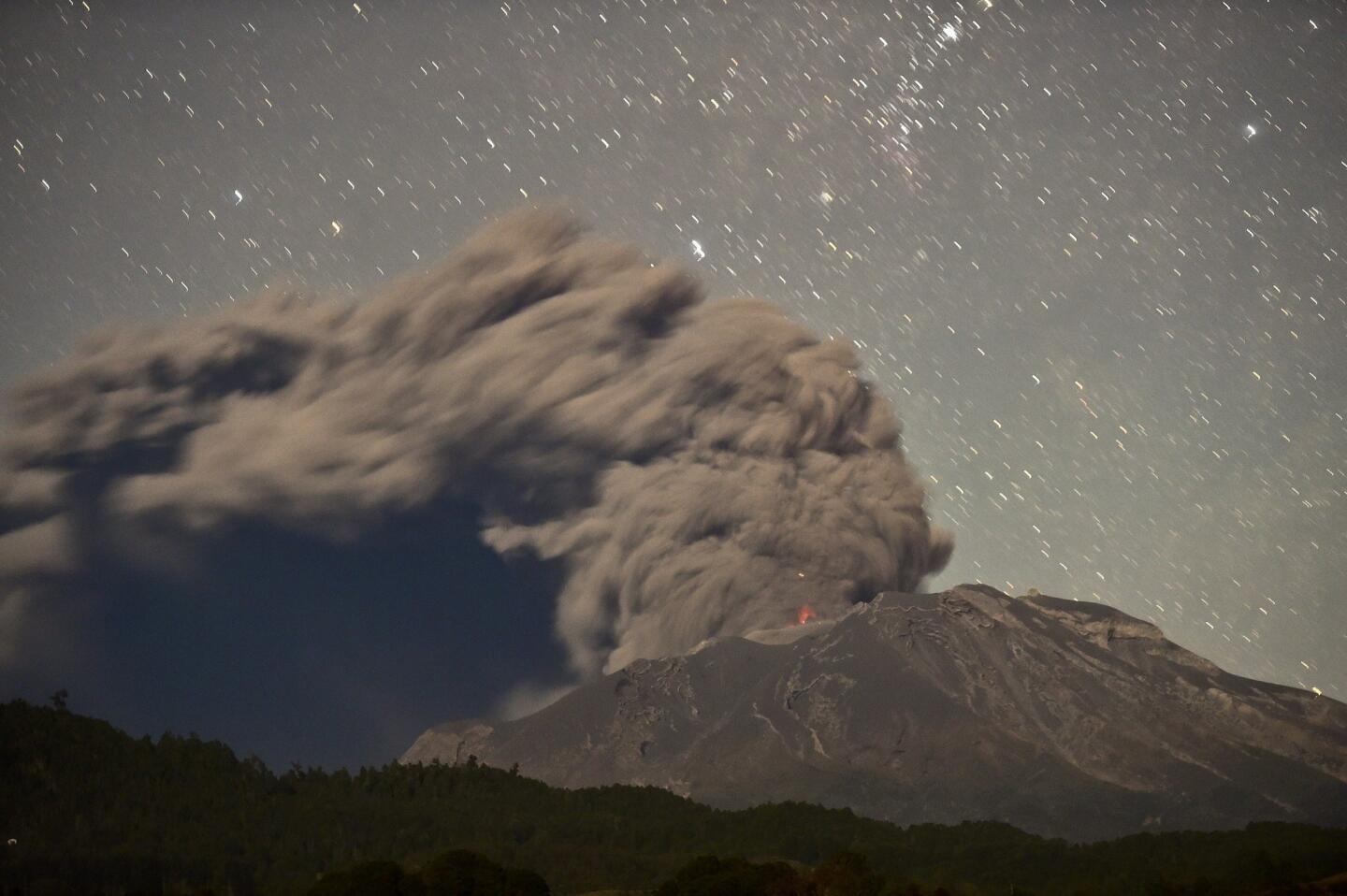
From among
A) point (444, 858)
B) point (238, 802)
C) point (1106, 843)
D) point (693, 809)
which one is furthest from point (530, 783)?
Answer: point (444, 858)

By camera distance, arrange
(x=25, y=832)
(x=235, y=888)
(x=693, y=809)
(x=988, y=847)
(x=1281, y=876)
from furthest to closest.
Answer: (x=693, y=809) → (x=988, y=847) → (x=25, y=832) → (x=235, y=888) → (x=1281, y=876)

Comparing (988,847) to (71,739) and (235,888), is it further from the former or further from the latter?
(71,739)

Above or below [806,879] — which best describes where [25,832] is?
above

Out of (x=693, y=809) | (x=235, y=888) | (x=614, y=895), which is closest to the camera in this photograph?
(x=614, y=895)

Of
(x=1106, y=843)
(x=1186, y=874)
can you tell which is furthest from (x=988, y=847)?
(x=1186, y=874)

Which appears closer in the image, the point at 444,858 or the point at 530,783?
the point at 444,858

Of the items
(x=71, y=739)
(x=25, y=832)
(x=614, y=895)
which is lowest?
(x=614, y=895)
